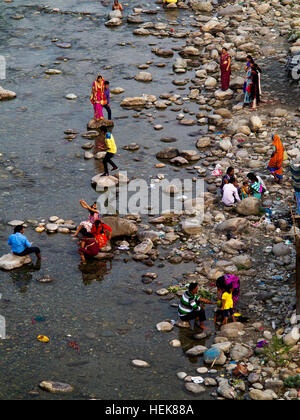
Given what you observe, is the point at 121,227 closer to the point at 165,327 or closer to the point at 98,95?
the point at 165,327

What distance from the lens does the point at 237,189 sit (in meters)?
12.1

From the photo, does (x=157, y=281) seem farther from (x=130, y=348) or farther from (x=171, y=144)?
(x=171, y=144)

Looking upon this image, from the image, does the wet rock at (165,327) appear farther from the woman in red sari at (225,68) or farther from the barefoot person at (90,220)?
the woman in red sari at (225,68)

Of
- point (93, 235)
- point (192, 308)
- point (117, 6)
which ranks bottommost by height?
point (192, 308)

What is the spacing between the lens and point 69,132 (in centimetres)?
1558

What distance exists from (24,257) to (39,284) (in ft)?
2.46

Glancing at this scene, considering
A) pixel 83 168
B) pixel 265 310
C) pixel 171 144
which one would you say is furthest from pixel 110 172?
pixel 265 310

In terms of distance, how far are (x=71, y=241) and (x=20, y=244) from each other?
1.17m

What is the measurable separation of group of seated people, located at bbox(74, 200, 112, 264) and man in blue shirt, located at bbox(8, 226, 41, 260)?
829mm

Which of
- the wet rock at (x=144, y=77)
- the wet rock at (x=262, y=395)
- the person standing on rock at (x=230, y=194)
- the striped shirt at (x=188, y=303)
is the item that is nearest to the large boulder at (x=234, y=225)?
the person standing on rock at (x=230, y=194)

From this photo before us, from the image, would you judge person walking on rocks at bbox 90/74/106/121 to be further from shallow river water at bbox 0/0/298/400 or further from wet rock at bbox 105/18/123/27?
wet rock at bbox 105/18/123/27

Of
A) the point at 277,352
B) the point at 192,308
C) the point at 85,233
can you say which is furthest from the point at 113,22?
the point at 277,352

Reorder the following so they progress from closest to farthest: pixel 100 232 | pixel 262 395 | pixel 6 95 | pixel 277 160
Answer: pixel 262 395
pixel 100 232
pixel 277 160
pixel 6 95

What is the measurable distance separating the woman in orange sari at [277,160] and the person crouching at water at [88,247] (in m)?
4.28
